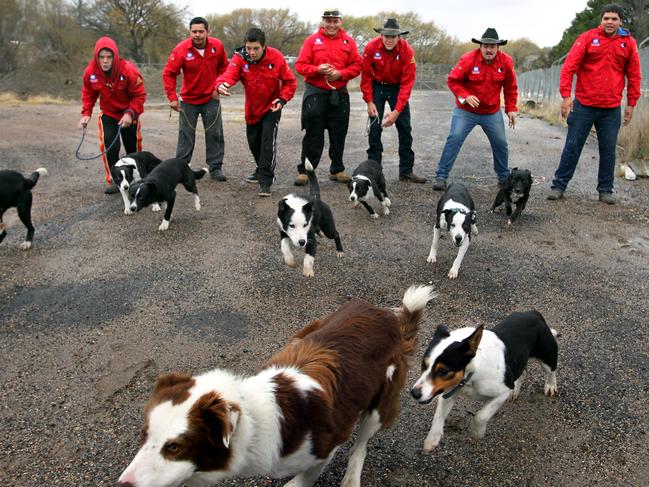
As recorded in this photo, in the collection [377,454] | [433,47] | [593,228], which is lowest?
[377,454]

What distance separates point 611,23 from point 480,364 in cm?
643

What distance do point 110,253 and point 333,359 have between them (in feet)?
14.1

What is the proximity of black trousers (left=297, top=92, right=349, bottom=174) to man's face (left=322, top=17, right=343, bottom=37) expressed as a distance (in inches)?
36.9

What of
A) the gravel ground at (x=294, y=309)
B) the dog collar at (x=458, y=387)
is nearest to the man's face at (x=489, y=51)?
the gravel ground at (x=294, y=309)

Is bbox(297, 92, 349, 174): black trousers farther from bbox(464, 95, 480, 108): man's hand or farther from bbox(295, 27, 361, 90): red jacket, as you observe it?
bbox(464, 95, 480, 108): man's hand

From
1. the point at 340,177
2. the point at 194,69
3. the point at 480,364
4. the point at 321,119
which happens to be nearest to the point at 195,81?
the point at 194,69

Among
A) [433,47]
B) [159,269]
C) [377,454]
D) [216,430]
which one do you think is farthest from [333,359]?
[433,47]

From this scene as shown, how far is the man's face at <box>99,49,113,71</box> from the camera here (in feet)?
25.5

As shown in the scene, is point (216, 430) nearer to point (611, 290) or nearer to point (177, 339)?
point (177, 339)

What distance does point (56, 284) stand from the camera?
17.0 ft

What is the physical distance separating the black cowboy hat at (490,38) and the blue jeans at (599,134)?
4.80ft

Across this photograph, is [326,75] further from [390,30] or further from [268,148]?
[268,148]

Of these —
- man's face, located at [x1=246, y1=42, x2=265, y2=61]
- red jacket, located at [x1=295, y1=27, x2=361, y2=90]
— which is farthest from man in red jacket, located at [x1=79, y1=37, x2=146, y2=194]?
red jacket, located at [x1=295, y1=27, x2=361, y2=90]

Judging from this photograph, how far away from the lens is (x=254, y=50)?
786cm
